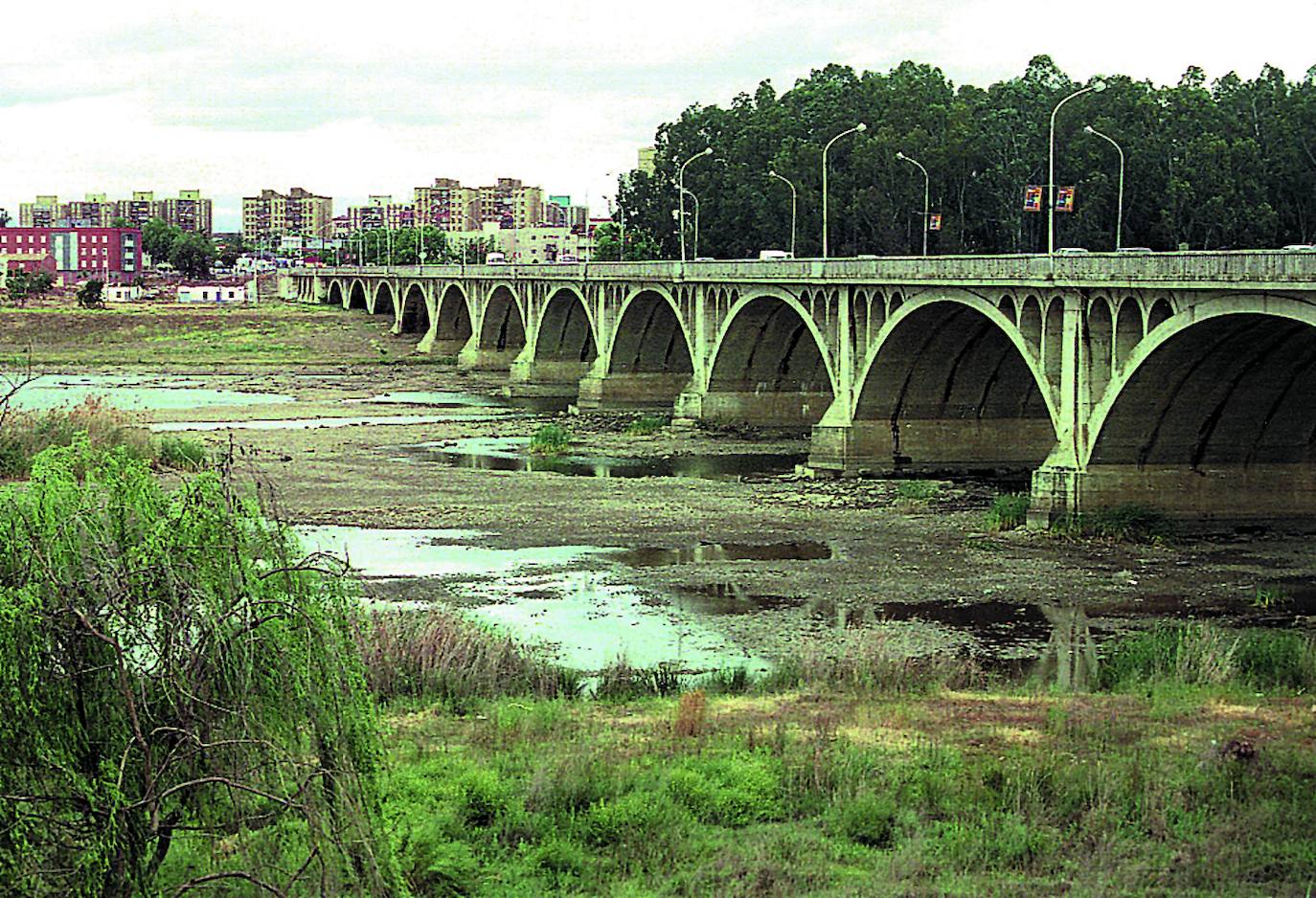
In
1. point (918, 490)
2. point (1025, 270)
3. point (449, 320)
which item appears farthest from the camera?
point (449, 320)

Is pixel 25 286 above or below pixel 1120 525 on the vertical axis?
above

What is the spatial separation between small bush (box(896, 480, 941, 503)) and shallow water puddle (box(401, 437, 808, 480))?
572 cm

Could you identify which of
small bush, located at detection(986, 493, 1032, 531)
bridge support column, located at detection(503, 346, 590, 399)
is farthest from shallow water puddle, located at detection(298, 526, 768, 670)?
bridge support column, located at detection(503, 346, 590, 399)

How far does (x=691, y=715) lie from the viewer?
22453mm

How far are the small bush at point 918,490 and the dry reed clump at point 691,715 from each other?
27.2 metres

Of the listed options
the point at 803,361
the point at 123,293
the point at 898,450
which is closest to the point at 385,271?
the point at 123,293

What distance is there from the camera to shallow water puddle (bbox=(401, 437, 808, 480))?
57.5 m

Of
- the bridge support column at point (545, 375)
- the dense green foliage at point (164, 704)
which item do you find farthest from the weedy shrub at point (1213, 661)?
the bridge support column at point (545, 375)

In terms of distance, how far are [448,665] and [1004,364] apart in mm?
38663

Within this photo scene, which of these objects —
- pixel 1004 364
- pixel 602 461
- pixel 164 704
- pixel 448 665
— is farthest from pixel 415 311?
pixel 164 704

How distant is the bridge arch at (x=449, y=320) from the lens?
403ft

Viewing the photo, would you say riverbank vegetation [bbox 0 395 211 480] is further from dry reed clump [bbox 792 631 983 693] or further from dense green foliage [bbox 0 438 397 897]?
dense green foliage [bbox 0 438 397 897]

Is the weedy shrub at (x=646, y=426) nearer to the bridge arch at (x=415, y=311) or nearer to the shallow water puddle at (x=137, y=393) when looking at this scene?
the shallow water puddle at (x=137, y=393)

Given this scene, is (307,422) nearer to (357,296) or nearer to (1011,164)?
(1011,164)
